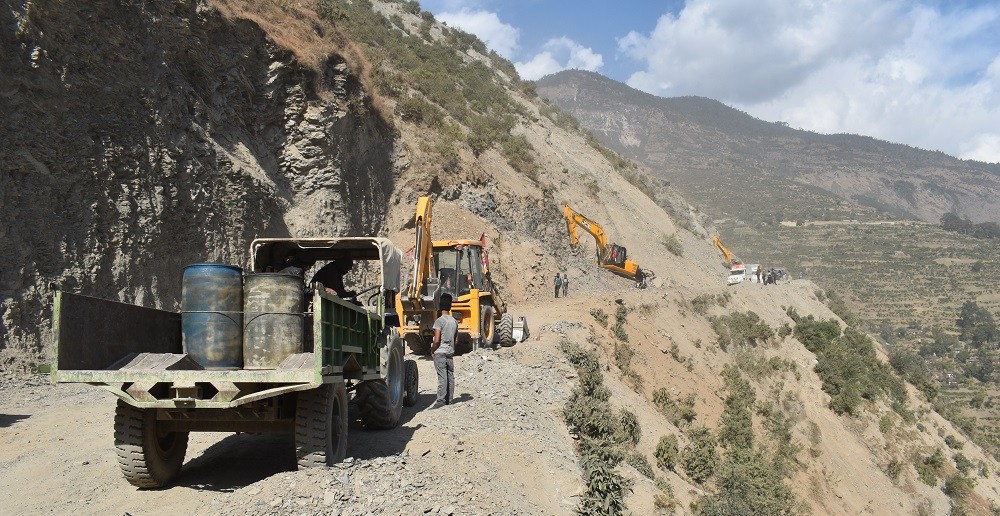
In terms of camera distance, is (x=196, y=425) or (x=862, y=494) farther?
(x=862, y=494)

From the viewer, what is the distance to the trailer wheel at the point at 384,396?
9.19 metres

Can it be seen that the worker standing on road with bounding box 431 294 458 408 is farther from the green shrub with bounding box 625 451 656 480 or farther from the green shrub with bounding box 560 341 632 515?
the green shrub with bounding box 625 451 656 480

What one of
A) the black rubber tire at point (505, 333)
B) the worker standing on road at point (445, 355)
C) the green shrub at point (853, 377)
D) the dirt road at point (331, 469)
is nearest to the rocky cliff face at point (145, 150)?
the dirt road at point (331, 469)

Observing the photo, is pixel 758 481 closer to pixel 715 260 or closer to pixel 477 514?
pixel 477 514

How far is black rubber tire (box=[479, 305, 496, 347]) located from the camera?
16791 mm

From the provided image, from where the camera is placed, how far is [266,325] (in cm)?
707

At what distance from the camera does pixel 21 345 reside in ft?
44.5

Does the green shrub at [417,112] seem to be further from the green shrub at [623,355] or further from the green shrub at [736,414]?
the green shrub at [736,414]

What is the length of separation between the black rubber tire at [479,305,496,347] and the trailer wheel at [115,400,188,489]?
9.81m

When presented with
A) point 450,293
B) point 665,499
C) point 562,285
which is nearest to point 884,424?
point 562,285

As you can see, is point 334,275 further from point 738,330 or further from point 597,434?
point 738,330

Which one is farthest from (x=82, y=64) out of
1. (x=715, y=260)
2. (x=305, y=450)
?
(x=715, y=260)

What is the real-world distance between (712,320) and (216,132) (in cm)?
2141

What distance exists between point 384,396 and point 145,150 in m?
11.3
